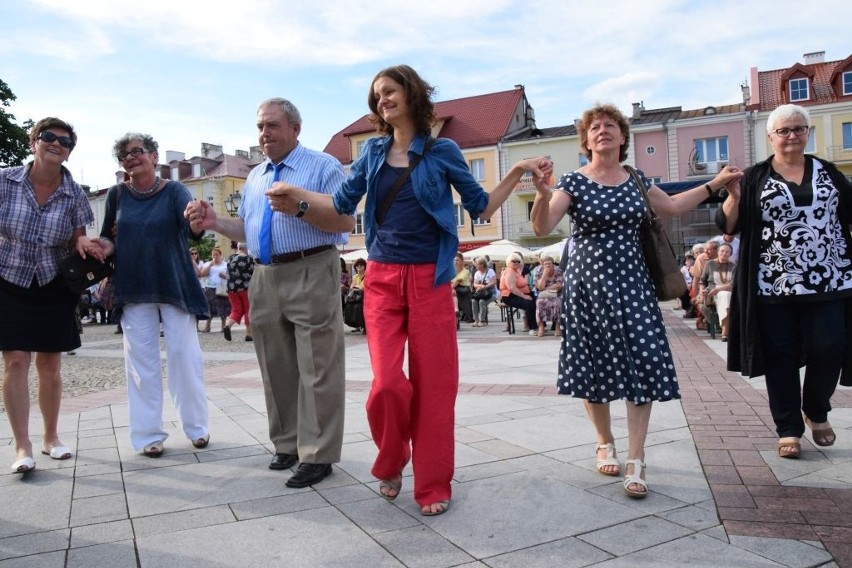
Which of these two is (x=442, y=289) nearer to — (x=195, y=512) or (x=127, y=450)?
(x=195, y=512)

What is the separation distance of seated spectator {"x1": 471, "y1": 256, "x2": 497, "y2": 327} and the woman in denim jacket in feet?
42.8

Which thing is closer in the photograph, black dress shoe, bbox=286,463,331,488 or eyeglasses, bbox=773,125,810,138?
black dress shoe, bbox=286,463,331,488

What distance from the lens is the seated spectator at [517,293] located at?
13383 millimetres

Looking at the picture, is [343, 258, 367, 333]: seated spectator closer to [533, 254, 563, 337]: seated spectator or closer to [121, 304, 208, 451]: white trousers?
[533, 254, 563, 337]: seated spectator

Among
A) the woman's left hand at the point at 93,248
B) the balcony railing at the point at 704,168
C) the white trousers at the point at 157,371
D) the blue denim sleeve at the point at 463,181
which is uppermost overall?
the balcony railing at the point at 704,168

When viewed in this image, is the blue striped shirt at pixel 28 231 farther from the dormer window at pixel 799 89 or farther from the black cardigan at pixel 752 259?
the dormer window at pixel 799 89

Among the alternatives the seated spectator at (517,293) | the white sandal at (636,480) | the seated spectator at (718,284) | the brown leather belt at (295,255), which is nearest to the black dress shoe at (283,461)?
the brown leather belt at (295,255)

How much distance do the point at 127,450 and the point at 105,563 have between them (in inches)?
74.5

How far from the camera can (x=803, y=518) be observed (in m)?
2.84

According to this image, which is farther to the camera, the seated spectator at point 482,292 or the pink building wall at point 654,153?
the pink building wall at point 654,153

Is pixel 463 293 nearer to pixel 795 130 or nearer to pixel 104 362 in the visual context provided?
pixel 104 362

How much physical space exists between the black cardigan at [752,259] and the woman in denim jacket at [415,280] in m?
1.57

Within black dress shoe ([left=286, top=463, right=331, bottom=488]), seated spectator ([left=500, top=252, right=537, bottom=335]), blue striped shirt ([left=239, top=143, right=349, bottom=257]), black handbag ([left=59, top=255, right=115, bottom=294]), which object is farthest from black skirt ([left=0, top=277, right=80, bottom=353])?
seated spectator ([left=500, top=252, right=537, bottom=335])

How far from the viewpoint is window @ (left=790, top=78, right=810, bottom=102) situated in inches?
1526
